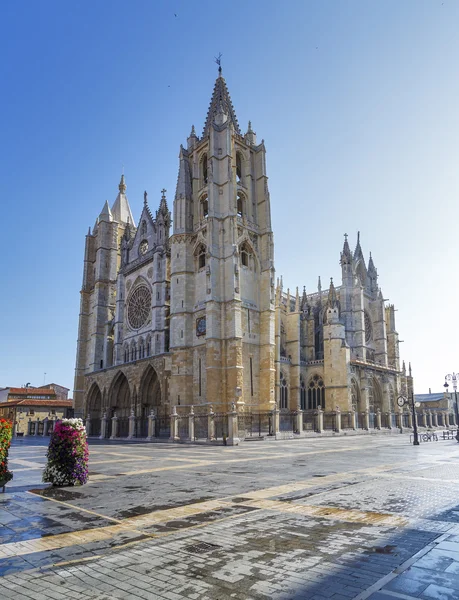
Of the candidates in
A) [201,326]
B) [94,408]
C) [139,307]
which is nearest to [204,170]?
[139,307]

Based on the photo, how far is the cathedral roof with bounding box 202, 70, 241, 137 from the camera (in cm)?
4119

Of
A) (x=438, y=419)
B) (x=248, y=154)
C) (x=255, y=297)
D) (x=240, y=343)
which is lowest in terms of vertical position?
(x=438, y=419)

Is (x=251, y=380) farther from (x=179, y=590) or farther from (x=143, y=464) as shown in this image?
(x=179, y=590)

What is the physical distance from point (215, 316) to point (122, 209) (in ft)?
106

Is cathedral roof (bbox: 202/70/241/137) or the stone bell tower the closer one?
Result: the stone bell tower

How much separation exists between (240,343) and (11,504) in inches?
1011

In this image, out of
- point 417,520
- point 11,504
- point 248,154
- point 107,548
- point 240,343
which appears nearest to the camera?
point 107,548

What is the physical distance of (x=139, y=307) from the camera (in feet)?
149

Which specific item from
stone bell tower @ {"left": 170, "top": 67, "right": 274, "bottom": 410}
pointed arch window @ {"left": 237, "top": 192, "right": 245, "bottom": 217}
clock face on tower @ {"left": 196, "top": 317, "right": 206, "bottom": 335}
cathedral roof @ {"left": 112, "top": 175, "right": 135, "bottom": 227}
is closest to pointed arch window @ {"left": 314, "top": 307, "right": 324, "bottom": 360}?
stone bell tower @ {"left": 170, "top": 67, "right": 274, "bottom": 410}

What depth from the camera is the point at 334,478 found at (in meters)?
11.0

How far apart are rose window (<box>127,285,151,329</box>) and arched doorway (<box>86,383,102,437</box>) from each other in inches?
345

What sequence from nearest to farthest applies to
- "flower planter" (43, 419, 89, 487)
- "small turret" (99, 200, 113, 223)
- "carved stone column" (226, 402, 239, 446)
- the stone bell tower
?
"flower planter" (43, 419, 89, 487)
"carved stone column" (226, 402, 239, 446)
the stone bell tower
"small turret" (99, 200, 113, 223)

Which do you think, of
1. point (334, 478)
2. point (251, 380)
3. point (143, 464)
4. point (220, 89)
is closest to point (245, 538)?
point (334, 478)

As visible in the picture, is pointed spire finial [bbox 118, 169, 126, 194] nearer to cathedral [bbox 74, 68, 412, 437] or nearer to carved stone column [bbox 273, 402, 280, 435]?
cathedral [bbox 74, 68, 412, 437]
